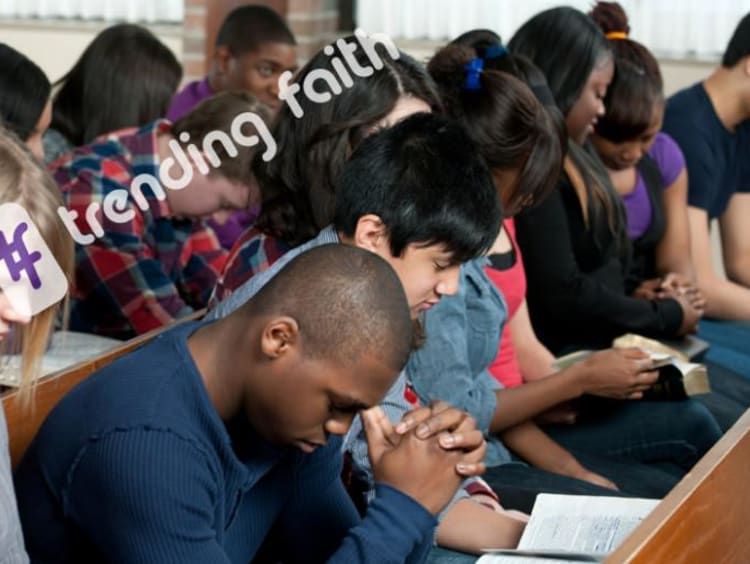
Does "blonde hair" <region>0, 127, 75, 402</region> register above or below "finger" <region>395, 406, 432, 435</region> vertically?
above

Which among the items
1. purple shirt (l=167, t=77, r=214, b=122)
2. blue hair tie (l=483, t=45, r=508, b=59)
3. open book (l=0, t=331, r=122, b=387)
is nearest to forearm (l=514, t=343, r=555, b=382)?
blue hair tie (l=483, t=45, r=508, b=59)

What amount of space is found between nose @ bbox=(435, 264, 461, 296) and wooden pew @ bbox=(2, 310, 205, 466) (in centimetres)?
53

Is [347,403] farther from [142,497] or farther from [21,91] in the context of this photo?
[21,91]

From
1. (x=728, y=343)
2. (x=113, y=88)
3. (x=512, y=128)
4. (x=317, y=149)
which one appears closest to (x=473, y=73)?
(x=512, y=128)

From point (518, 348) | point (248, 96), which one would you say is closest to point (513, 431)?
point (518, 348)

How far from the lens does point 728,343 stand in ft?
11.5

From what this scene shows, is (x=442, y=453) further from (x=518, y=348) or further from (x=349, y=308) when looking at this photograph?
(x=518, y=348)

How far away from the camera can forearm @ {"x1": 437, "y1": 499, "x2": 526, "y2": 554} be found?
198 centimetres

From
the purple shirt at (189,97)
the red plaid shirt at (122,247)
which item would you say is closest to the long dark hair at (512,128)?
the red plaid shirt at (122,247)

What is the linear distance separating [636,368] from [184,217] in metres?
1.18

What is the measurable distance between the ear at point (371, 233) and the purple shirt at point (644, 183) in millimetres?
1558

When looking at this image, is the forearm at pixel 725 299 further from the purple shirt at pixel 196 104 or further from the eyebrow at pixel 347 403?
the eyebrow at pixel 347 403

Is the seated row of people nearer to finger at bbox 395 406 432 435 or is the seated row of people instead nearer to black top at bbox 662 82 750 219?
finger at bbox 395 406 432 435

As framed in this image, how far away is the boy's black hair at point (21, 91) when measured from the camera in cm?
300
